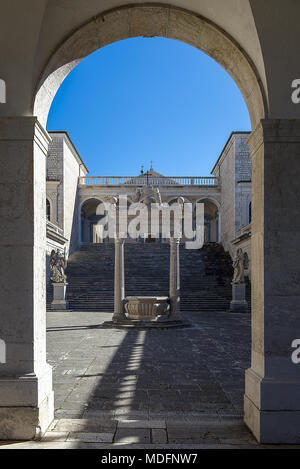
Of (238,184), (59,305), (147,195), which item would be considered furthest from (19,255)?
(238,184)

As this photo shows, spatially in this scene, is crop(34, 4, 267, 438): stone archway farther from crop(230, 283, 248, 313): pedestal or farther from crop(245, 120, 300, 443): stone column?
crop(230, 283, 248, 313): pedestal

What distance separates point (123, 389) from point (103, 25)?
4.73 meters

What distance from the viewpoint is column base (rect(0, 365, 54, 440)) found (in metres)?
3.82

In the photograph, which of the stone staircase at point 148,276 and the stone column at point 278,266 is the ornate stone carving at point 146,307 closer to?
the stone staircase at point 148,276

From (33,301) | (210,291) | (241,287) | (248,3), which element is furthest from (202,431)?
(210,291)

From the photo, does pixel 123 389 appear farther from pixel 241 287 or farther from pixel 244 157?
pixel 244 157

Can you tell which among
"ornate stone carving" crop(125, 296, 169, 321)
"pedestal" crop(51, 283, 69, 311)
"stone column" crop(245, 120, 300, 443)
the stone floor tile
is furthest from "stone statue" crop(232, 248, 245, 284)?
the stone floor tile

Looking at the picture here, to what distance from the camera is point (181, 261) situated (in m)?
29.7

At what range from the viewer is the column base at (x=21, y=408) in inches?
150

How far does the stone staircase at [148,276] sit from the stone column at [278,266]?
16.5 metres

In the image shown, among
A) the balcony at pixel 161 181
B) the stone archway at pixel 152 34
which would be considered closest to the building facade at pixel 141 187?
the balcony at pixel 161 181

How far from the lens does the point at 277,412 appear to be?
3.80m

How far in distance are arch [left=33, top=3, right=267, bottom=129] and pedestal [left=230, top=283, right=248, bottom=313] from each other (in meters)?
16.0

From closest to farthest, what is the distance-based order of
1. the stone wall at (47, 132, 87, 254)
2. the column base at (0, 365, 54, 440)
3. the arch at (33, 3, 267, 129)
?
the column base at (0, 365, 54, 440) → the arch at (33, 3, 267, 129) → the stone wall at (47, 132, 87, 254)
